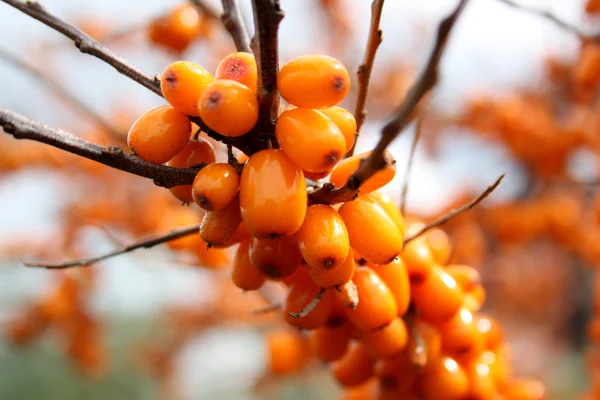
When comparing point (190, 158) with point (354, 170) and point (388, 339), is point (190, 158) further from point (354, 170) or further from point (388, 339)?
point (388, 339)

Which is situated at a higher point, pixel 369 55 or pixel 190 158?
pixel 369 55

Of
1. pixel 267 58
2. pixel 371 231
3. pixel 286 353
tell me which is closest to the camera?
pixel 267 58

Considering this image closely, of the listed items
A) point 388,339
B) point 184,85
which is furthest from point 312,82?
point 388,339

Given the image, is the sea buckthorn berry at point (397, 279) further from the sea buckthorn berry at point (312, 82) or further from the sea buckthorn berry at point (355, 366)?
the sea buckthorn berry at point (312, 82)

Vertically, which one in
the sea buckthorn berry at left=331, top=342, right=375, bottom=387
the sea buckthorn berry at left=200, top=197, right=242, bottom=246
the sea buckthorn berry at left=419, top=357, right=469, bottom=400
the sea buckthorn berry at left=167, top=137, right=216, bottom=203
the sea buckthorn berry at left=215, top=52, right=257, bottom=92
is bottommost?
the sea buckthorn berry at left=331, top=342, right=375, bottom=387

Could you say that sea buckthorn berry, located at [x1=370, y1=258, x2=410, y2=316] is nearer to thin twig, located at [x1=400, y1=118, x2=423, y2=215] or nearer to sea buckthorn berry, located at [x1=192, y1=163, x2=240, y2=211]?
thin twig, located at [x1=400, y1=118, x2=423, y2=215]

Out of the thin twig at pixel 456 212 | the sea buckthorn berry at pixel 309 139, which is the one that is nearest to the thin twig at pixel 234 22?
the sea buckthorn berry at pixel 309 139

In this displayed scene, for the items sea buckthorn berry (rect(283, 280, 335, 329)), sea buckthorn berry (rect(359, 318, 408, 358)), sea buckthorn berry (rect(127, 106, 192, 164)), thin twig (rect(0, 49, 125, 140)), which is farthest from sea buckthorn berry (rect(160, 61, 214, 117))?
thin twig (rect(0, 49, 125, 140))
